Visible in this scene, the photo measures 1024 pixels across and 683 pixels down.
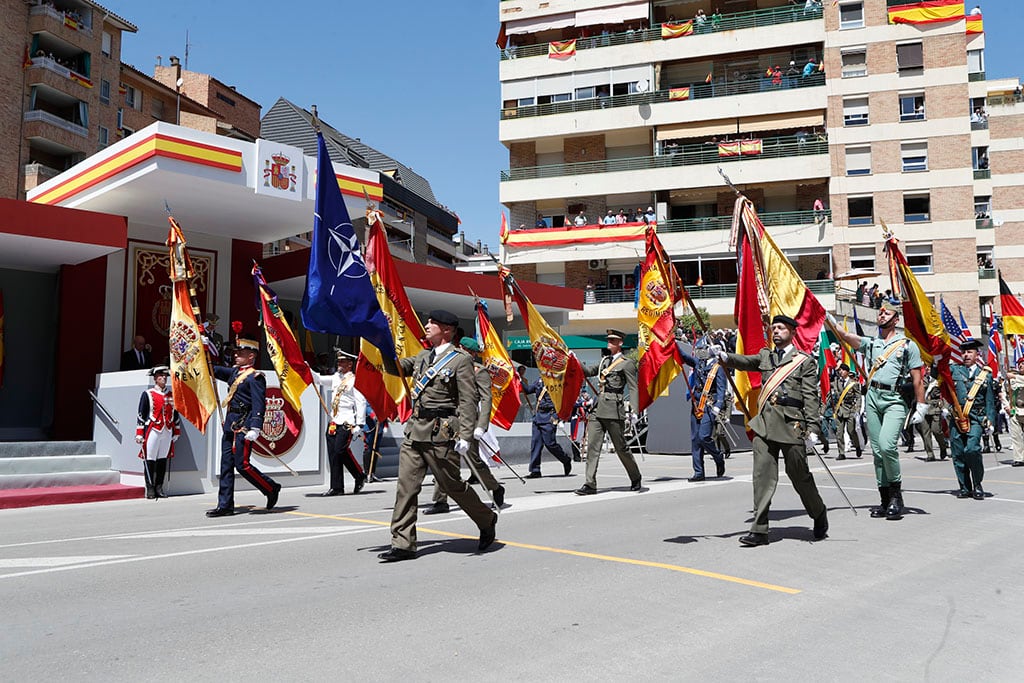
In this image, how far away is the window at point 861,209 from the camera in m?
41.7

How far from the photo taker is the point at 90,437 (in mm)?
16141

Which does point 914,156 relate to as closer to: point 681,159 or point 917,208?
point 917,208

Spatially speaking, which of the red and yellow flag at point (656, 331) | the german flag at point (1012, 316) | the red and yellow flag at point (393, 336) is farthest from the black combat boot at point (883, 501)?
the german flag at point (1012, 316)

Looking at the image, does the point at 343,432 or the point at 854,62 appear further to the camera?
the point at 854,62

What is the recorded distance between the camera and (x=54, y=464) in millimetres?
13023

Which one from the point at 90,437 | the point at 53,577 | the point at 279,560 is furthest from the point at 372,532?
the point at 90,437

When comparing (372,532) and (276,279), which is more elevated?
(276,279)

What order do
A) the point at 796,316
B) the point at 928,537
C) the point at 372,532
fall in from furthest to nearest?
the point at 796,316
the point at 372,532
the point at 928,537

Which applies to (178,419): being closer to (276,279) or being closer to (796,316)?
(276,279)

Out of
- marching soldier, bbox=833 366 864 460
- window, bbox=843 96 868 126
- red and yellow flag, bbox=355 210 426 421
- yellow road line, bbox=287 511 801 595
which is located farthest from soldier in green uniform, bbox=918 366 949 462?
window, bbox=843 96 868 126

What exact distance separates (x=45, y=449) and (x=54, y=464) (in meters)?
0.67

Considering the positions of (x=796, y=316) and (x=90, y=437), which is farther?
(x=90, y=437)

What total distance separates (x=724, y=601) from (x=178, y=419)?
986 cm

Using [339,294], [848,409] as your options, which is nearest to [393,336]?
[339,294]
